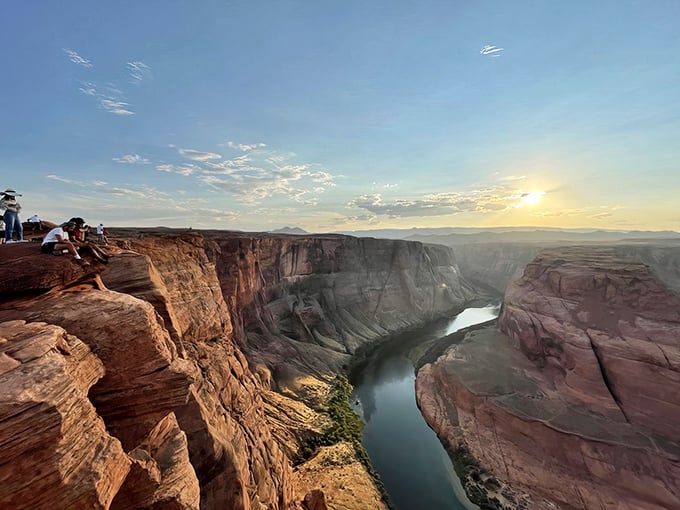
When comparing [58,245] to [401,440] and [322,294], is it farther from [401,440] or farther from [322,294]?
[322,294]

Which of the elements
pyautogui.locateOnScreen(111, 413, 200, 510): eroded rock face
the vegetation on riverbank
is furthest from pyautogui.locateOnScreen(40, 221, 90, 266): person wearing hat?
the vegetation on riverbank

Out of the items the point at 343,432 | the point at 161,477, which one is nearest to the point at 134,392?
the point at 161,477

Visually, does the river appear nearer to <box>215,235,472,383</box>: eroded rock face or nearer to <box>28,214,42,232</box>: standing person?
<box>215,235,472,383</box>: eroded rock face

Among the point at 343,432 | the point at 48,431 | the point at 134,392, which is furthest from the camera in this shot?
the point at 343,432

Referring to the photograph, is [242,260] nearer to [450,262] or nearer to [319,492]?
[319,492]

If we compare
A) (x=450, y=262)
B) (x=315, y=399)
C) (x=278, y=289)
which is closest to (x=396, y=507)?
(x=315, y=399)

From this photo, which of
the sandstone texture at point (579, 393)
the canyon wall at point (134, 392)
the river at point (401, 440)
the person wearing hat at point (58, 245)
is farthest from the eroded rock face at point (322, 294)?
the person wearing hat at point (58, 245)
